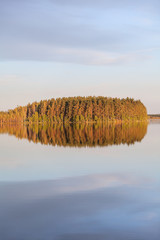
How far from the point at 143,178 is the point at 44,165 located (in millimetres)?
8536

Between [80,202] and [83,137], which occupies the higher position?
[83,137]

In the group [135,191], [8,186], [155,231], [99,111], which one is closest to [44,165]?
[8,186]

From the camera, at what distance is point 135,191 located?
14414 millimetres

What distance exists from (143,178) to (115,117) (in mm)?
183168

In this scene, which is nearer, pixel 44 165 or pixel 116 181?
pixel 116 181

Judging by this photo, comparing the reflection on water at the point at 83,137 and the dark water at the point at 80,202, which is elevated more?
the reflection on water at the point at 83,137

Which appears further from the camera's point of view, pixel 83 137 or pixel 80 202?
pixel 83 137

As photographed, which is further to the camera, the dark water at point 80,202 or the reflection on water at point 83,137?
the reflection on water at point 83,137

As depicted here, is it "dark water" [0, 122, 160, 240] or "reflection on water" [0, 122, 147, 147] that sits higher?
"reflection on water" [0, 122, 147, 147]

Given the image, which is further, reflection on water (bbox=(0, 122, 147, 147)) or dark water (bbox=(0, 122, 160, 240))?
reflection on water (bbox=(0, 122, 147, 147))

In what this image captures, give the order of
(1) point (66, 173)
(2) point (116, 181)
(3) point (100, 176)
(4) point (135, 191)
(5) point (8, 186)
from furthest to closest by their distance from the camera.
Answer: (1) point (66, 173), (3) point (100, 176), (2) point (116, 181), (5) point (8, 186), (4) point (135, 191)

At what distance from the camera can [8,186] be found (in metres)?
15.5

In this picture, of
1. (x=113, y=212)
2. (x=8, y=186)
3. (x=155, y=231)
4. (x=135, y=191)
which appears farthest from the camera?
(x=8, y=186)

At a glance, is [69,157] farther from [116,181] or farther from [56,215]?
[56,215]
